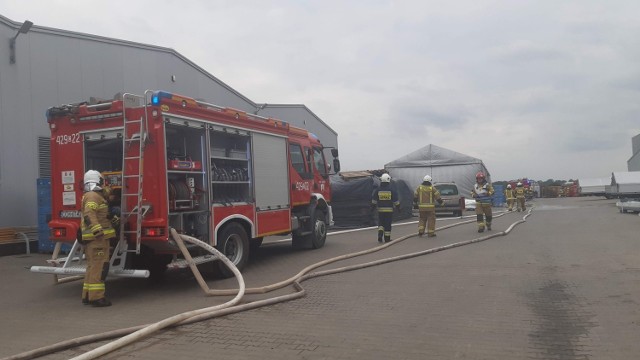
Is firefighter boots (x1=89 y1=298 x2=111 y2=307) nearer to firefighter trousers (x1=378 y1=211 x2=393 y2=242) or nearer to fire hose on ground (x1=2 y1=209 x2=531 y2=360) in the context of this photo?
fire hose on ground (x1=2 y1=209 x2=531 y2=360)

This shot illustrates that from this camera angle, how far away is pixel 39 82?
12.7 metres

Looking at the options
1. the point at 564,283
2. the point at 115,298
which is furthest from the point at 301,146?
the point at 564,283

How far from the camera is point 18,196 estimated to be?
12.2m

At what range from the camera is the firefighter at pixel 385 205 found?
12578mm

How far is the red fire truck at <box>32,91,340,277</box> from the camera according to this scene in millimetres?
6957

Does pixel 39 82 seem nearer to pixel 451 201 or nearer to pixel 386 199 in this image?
pixel 386 199

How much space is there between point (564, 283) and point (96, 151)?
7.10 m

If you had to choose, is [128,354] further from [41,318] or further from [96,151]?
[96,151]

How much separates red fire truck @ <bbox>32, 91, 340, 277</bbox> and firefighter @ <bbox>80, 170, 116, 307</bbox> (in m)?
0.40

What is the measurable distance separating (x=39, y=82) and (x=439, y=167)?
30222mm

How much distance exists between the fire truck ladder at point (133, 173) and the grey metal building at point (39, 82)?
264 inches

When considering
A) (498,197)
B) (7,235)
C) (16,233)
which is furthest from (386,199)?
(498,197)

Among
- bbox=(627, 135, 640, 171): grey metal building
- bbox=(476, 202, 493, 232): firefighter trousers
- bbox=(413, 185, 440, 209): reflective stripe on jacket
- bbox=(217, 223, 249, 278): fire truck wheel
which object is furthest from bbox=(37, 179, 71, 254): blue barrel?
bbox=(627, 135, 640, 171): grey metal building

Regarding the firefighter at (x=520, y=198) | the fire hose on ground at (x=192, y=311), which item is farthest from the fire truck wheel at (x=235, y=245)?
the firefighter at (x=520, y=198)
